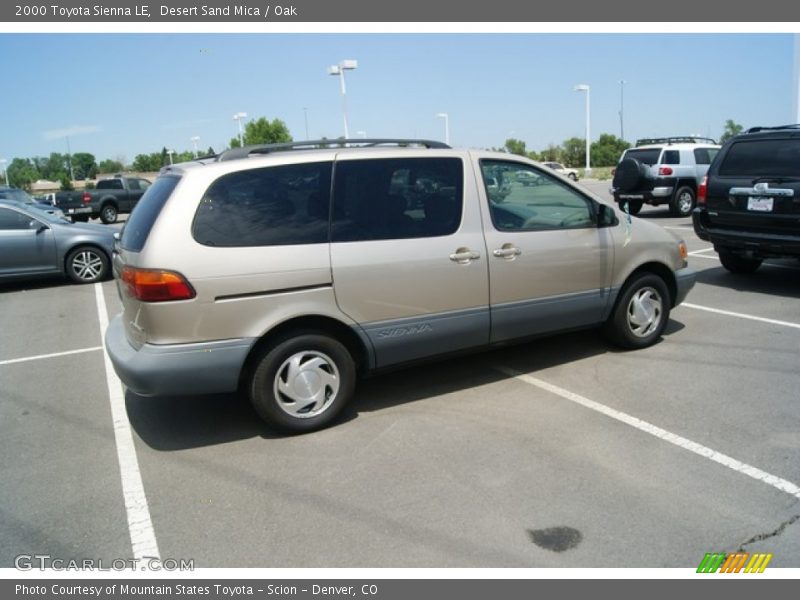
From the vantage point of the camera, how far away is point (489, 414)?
4359 mm

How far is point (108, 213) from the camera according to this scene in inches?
968

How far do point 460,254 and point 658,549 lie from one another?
7.51 ft

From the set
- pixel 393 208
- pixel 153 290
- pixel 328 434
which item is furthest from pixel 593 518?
pixel 153 290

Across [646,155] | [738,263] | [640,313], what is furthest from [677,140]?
[640,313]

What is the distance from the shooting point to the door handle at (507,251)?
460 cm

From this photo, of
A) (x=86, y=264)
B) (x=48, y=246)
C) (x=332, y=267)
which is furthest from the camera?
(x=86, y=264)

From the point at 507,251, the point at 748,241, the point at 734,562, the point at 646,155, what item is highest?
the point at 646,155

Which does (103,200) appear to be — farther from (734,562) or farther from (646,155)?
(734,562)

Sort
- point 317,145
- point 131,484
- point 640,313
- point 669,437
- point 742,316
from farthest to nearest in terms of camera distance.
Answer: point 742,316
point 640,313
point 317,145
point 669,437
point 131,484

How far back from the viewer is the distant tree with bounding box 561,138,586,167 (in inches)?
2813

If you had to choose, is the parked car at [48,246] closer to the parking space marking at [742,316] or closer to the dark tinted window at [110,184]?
the parking space marking at [742,316]

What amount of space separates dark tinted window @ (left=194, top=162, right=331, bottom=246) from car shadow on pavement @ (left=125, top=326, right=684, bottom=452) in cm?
130

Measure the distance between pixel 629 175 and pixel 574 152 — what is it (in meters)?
61.1

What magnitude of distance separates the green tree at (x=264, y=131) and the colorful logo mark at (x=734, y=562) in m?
65.1
